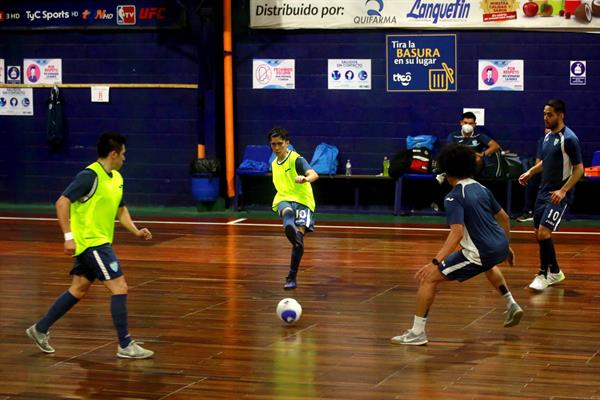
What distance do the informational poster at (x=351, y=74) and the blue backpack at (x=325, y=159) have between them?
3.72 feet

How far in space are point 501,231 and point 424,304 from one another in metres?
0.96

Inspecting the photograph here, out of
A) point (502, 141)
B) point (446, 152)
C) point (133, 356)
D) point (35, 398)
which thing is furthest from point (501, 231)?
point (502, 141)

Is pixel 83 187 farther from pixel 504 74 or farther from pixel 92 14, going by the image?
pixel 92 14

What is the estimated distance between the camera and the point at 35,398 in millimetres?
8703

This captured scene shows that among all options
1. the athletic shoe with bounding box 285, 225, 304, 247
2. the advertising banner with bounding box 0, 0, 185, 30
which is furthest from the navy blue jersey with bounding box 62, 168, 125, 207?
the advertising banner with bounding box 0, 0, 185, 30

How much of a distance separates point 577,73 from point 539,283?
759 centimetres

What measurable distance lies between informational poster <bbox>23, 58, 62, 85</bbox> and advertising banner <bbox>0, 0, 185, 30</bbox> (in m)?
0.65

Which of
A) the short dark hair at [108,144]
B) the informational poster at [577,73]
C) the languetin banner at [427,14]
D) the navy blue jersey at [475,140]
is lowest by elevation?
the navy blue jersey at [475,140]

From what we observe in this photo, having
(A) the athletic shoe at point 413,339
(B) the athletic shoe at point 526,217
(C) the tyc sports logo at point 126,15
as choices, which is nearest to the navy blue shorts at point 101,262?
(A) the athletic shoe at point 413,339

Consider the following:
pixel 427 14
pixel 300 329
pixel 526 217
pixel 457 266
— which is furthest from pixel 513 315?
pixel 427 14

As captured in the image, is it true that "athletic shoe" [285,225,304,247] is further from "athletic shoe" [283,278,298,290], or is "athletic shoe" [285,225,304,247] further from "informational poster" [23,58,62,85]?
"informational poster" [23,58,62,85]

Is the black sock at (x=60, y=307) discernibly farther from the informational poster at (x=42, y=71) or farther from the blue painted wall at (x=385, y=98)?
the informational poster at (x=42, y=71)

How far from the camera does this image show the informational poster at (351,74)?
20.7 m

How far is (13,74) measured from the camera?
2222cm
